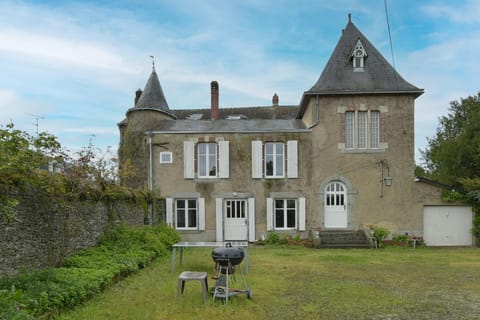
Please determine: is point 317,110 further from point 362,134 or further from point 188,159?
point 188,159

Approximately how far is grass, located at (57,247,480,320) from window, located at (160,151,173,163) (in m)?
5.35

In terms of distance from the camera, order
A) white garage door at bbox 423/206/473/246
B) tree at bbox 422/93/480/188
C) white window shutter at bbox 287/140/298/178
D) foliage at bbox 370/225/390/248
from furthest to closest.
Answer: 1. tree at bbox 422/93/480/188
2. white window shutter at bbox 287/140/298/178
3. white garage door at bbox 423/206/473/246
4. foliage at bbox 370/225/390/248

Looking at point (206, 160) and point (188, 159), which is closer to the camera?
point (188, 159)

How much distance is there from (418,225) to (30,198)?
1365 cm

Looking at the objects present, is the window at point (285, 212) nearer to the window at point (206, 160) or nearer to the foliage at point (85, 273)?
the window at point (206, 160)

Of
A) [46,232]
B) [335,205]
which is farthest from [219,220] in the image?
[46,232]

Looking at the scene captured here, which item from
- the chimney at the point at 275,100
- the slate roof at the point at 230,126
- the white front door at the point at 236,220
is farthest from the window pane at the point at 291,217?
the chimney at the point at 275,100

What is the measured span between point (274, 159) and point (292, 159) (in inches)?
31.1

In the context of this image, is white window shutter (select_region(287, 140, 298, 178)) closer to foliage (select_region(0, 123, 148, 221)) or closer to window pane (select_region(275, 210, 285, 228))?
window pane (select_region(275, 210, 285, 228))

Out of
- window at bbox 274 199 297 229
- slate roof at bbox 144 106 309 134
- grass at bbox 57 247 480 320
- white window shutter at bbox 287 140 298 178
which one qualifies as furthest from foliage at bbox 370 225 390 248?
slate roof at bbox 144 106 309 134

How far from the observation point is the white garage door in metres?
14.1

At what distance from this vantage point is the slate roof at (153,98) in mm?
16375

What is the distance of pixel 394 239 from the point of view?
1397 centimetres

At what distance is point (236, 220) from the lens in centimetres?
1473
